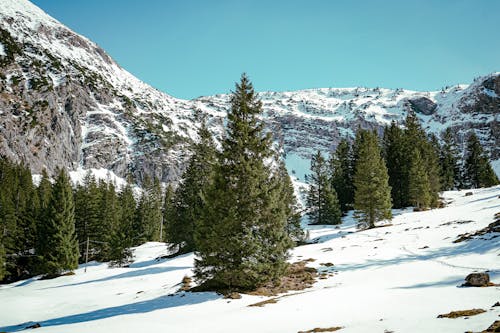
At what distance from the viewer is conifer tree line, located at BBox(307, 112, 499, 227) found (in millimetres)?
41281

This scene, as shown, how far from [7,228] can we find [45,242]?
31.5 feet

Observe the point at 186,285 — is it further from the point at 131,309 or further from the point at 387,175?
the point at 387,175

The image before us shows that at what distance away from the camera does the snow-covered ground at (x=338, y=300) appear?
31.9ft

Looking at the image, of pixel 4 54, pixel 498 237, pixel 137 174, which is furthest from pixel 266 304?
pixel 4 54

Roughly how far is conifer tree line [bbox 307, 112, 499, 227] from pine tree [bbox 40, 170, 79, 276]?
125 feet

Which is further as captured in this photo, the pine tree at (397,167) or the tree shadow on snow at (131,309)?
the pine tree at (397,167)

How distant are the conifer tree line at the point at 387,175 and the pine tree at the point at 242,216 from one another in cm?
2534

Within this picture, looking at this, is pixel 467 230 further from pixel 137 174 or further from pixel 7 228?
pixel 137 174

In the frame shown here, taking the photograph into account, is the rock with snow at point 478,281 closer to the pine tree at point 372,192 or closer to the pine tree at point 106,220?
the pine tree at point 372,192

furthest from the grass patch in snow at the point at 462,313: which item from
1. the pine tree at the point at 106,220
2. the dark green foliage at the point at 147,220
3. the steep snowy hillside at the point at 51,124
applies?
the steep snowy hillside at the point at 51,124

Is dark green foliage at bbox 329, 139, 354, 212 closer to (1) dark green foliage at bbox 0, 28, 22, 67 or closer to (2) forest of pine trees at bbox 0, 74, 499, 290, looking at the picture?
(2) forest of pine trees at bbox 0, 74, 499, 290

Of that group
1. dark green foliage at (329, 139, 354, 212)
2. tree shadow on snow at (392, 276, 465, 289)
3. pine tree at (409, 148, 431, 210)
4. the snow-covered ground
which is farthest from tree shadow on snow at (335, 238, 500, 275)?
dark green foliage at (329, 139, 354, 212)

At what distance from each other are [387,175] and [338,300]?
34019 mm

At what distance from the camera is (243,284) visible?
56.6 feet
